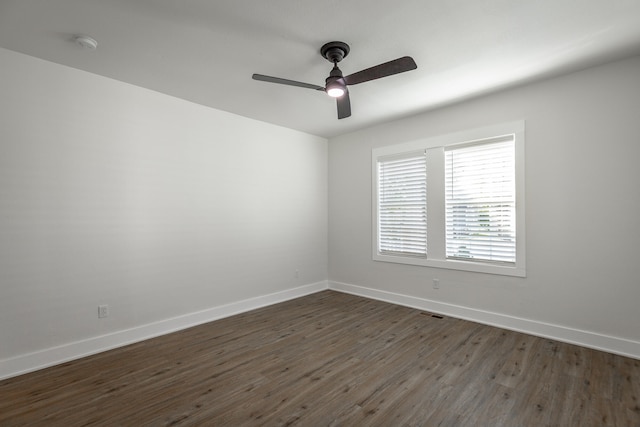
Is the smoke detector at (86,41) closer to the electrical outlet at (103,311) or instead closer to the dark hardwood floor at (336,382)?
the electrical outlet at (103,311)

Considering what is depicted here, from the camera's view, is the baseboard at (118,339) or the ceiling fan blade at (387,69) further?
the baseboard at (118,339)

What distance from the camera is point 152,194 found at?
3.46m

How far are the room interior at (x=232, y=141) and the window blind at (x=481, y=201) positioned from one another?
232 mm

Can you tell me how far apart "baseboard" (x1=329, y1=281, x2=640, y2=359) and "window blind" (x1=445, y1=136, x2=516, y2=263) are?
2.21ft

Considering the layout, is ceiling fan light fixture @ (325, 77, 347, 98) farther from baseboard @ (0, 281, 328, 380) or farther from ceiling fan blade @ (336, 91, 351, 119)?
baseboard @ (0, 281, 328, 380)

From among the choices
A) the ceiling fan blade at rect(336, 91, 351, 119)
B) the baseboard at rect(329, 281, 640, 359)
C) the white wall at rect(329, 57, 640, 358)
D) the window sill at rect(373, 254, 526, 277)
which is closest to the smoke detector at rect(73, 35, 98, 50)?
the ceiling fan blade at rect(336, 91, 351, 119)

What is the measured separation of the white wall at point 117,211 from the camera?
267 centimetres

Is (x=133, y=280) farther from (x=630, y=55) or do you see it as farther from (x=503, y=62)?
(x=630, y=55)

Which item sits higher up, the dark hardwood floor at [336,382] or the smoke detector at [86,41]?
Answer: the smoke detector at [86,41]

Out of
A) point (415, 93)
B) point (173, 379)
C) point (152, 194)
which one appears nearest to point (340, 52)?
point (415, 93)

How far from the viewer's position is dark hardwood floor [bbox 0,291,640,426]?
203 cm

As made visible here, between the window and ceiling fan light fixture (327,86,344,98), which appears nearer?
ceiling fan light fixture (327,86,344,98)

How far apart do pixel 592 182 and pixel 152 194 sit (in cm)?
464

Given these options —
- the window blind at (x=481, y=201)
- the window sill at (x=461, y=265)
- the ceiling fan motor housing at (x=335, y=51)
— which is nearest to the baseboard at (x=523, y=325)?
the window sill at (x=461, y=265)
